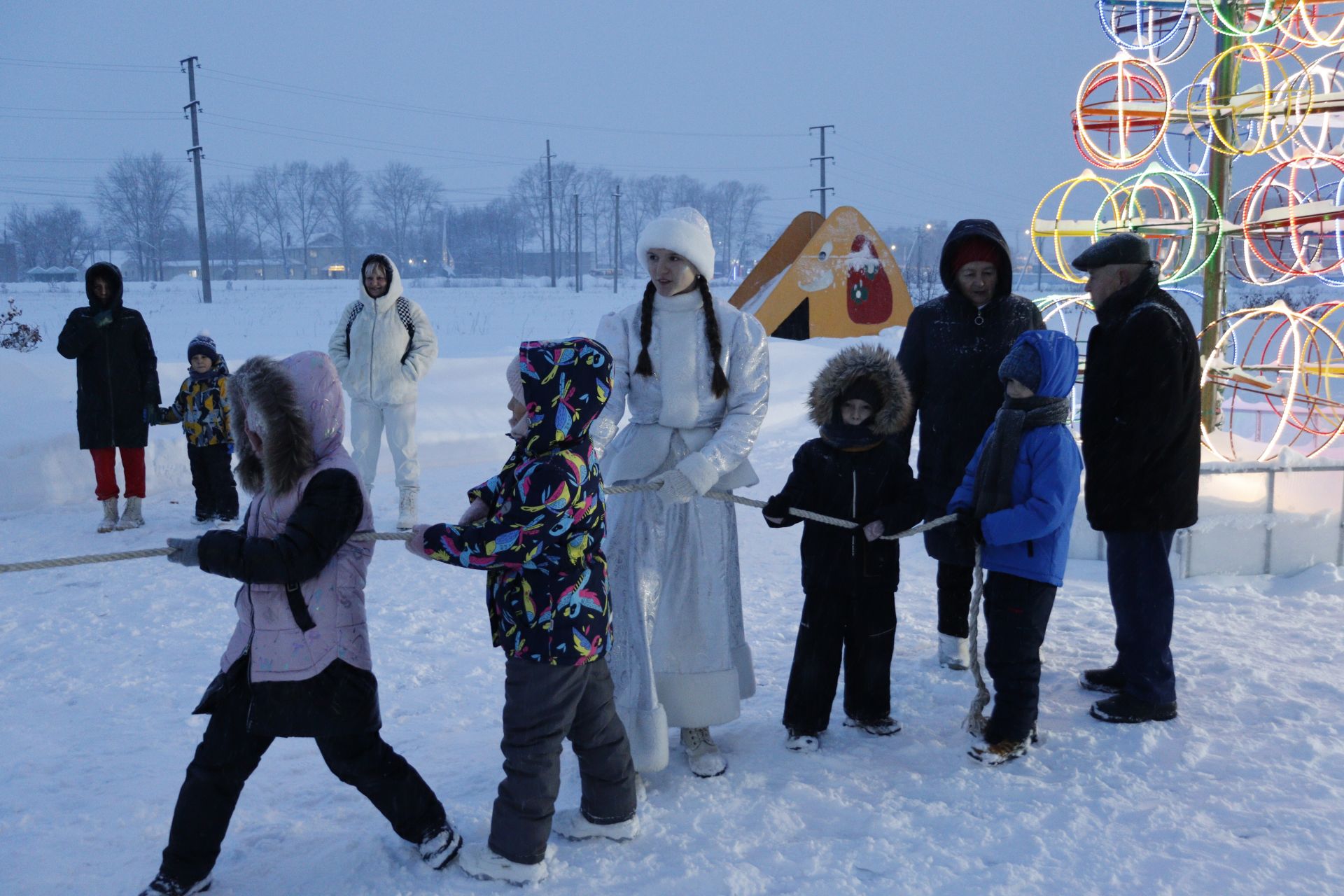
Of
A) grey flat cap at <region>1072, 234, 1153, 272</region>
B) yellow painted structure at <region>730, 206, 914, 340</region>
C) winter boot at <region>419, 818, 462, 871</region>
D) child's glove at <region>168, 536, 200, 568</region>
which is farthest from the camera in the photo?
yellow painted structure at <region>730, 206, 914, 340</region>

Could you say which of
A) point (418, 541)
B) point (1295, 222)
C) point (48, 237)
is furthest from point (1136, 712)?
point (48, 237)

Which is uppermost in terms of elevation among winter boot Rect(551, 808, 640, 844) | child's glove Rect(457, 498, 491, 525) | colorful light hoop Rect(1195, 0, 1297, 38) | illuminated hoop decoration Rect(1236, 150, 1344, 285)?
colorful light hoop Rect(1195, 0, 1297, 38)

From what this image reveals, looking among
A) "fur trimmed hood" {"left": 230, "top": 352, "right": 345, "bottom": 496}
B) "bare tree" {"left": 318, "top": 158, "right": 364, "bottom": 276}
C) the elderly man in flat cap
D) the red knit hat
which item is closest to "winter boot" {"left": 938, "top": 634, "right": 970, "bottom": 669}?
the elderly man in flat cap

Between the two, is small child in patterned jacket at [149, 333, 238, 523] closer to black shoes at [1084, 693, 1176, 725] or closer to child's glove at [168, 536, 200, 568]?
child's glove at [168, 536, 200, 568]

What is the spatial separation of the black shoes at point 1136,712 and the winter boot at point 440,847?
2257mm

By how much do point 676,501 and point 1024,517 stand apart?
110 cm

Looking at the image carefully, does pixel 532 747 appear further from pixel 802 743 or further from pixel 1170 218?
pixel 1170 218

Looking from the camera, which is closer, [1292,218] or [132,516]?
[1292,218]

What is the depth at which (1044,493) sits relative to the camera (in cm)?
312

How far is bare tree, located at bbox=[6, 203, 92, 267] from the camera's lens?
4212 cm

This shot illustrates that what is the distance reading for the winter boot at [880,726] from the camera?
11.3 feet

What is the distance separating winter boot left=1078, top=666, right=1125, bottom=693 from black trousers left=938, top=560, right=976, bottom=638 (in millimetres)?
A: 493

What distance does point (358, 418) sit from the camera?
6488 millimetres

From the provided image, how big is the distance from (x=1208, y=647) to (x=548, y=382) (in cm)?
327
